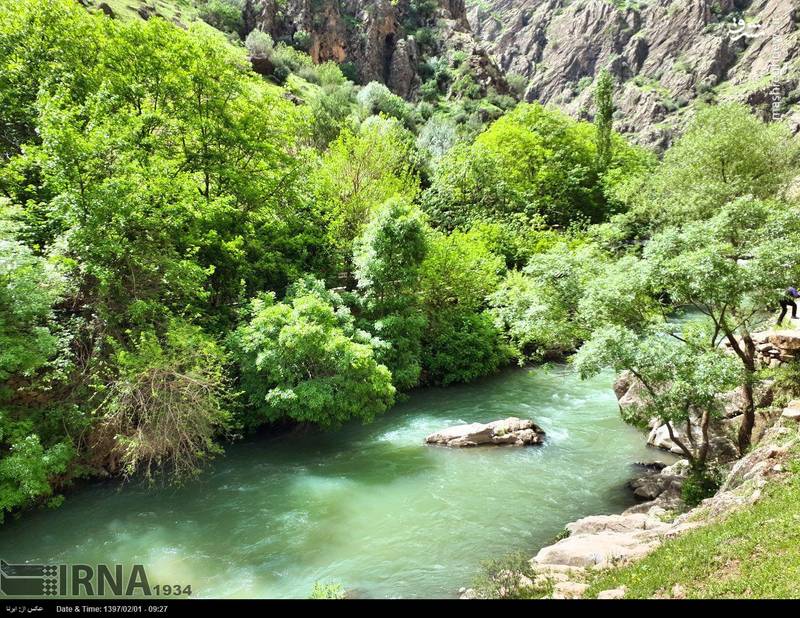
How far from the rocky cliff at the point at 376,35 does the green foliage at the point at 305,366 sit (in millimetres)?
86091

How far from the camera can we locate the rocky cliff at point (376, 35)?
91938mm

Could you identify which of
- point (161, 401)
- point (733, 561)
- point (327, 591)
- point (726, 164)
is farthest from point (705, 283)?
point (726, 164)

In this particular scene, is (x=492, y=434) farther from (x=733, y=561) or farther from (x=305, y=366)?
(x=733, y=561)

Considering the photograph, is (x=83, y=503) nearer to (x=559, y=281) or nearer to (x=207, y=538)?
(x=207, y=538)

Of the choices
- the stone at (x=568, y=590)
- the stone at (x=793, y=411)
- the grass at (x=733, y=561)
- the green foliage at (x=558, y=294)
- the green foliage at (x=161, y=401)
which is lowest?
the stone at (x=568, y=590)

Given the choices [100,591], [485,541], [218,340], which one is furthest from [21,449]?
[485,541]

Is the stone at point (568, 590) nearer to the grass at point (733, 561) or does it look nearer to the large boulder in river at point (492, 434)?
the grass at point (733, 561)

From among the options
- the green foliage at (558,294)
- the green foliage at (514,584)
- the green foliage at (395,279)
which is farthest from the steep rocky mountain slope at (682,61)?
the green foliage at (514,584)

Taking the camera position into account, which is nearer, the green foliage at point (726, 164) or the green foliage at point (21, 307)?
the green foliage at point (21, 307)

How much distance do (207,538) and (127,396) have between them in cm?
571

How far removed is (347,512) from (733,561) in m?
10.5

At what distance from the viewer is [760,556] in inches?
306

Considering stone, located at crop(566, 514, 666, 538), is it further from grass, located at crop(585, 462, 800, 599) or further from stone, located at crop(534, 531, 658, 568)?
grass, located at crop(585, 462, 800, 599)

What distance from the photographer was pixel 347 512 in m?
15.4
